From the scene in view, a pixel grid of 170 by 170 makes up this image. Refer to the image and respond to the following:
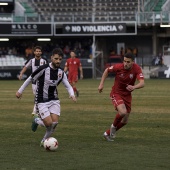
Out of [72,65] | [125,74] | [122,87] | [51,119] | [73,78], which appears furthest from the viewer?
[72,65]

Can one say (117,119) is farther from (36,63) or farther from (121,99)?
(36,63)

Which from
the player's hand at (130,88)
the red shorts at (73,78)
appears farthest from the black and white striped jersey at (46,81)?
the red shorts at (73,78)

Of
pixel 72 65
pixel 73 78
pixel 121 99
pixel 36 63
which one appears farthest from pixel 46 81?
pixel 72 65

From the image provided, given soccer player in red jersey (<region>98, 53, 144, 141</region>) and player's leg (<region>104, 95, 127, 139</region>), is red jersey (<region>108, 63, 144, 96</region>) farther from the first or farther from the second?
player's leg (<region>104, 95, 127, 139</region>)

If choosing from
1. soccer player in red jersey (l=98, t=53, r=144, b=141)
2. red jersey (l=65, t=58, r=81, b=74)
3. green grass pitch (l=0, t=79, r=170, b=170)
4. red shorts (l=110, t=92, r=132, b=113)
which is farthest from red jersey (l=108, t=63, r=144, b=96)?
red jersey (l=65, t=58, r=81, b=74)

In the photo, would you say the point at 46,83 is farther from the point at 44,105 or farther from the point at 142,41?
the point at 142,41

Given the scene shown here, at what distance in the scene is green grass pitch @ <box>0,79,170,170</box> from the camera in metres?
10.3

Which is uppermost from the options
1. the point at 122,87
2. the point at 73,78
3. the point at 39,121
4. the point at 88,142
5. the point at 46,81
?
the point at 46,81

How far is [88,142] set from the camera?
515 inches

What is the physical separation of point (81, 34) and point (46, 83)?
131ft

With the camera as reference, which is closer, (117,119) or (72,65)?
(117,119)

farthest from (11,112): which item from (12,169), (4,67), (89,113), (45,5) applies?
(45,5)

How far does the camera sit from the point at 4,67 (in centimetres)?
4966

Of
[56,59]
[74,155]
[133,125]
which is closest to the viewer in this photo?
[74,155]
